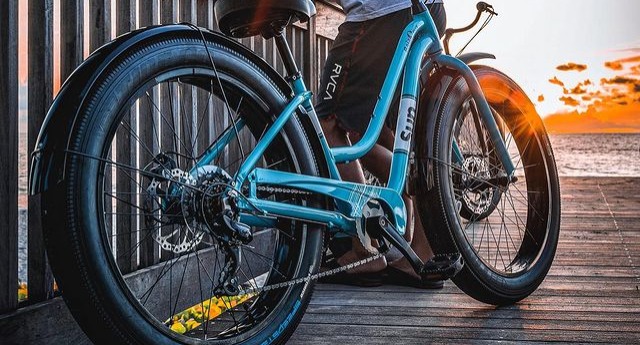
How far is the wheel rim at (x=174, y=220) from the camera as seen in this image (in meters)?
1.59

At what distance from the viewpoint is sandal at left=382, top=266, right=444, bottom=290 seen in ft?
9.47

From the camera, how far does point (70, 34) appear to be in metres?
1.96

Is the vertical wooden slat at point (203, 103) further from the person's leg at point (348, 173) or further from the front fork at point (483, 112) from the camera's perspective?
the front fork at point (483, 112)

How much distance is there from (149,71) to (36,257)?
1.96 feet

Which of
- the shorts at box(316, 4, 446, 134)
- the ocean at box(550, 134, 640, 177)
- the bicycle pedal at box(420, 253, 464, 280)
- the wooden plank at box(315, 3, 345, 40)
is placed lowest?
the ocean at box(550, 134, 640, 177)

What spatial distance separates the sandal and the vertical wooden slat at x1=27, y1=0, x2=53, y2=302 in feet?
4.80

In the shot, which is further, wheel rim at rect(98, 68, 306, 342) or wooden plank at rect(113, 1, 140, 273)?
wooden plank at rect(113, 1, 140, 273)

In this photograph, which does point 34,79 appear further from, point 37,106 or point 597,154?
point 597,154

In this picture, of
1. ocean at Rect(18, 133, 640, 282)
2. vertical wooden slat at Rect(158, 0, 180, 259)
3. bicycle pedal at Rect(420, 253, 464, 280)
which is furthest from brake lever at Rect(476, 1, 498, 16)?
ocean at Rect(18, 133, 640, 282)

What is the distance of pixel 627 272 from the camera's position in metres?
3.27

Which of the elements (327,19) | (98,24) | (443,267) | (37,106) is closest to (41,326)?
(37,106)

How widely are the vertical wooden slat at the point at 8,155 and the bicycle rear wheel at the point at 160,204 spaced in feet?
0.71

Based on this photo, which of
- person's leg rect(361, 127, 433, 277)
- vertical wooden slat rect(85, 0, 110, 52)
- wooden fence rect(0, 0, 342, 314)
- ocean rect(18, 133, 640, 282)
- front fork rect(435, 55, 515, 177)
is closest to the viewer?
wooden fence rect(0, 0, 342, 314)

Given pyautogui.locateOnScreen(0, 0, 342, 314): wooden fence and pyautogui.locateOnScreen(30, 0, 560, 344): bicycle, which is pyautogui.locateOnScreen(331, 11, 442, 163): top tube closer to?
pyautogui.locateOnScreen(30, 0, 560, 344): bicycle
